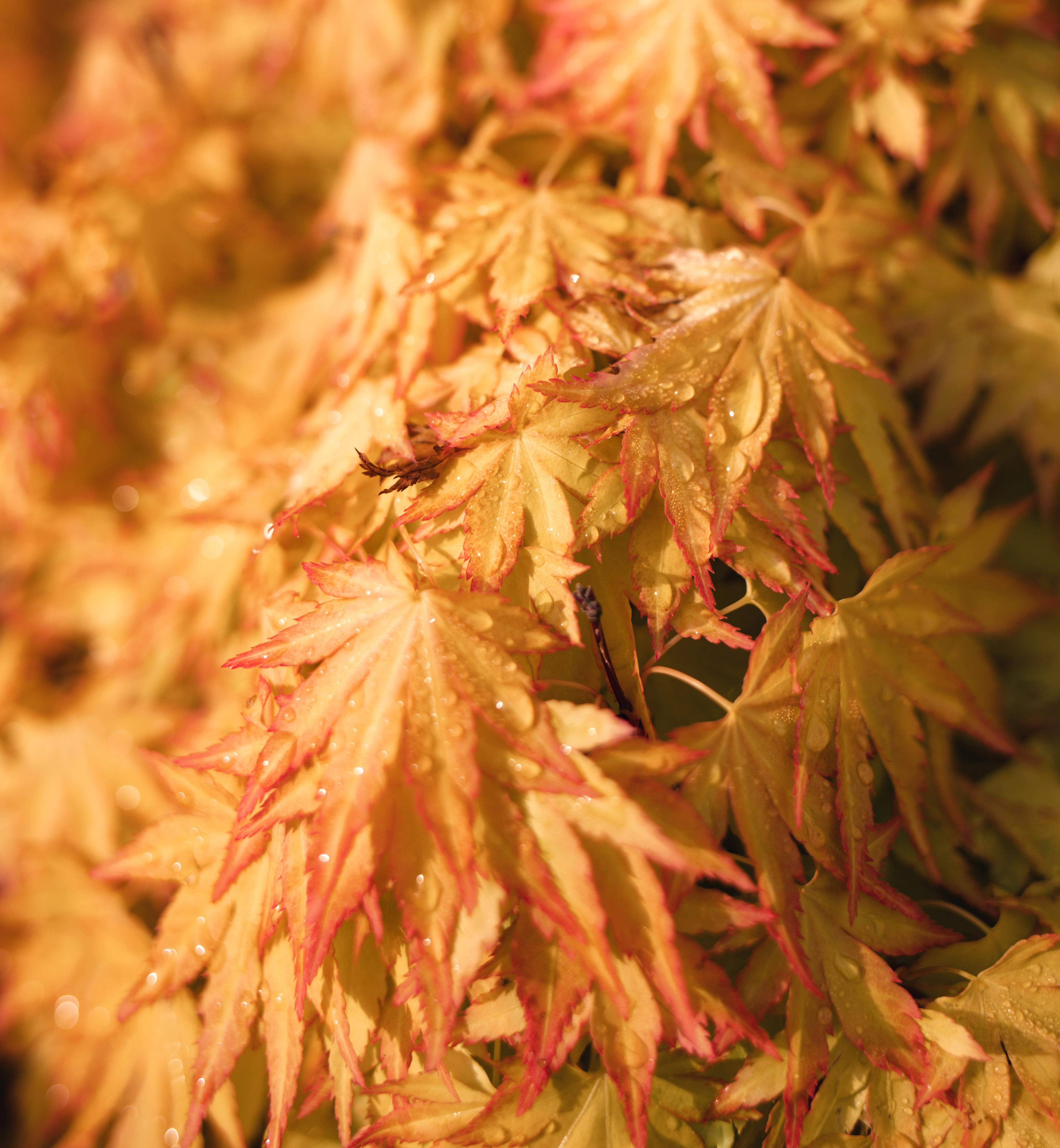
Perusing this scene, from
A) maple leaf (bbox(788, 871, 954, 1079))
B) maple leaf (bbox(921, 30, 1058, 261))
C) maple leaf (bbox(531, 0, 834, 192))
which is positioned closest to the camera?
maple leaf (bbox(788, 871, 954, 1079))

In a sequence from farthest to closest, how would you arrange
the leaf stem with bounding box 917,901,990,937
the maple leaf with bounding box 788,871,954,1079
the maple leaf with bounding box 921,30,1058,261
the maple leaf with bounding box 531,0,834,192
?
the maple leaf with bounding box 921,30,1058,261, the maple leaf with bounding box 531,0,834,192, the leaf stem with bounding box 917,901,990,937, the maple leaf with bounding box 788,871,954,1079

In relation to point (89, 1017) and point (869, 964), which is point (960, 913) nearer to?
point (869, 964)

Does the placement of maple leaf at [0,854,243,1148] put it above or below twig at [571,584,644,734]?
below

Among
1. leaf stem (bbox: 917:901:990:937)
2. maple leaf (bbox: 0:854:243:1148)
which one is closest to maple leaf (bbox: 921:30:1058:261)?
leaf stem (bbox: 917:901:990:937)

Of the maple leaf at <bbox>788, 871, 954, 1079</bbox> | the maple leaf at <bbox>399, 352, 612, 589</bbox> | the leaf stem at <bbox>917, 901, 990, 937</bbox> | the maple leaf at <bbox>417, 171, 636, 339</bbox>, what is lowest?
the leaf stem at <bbox>917, 901, 990, 937</bbox>

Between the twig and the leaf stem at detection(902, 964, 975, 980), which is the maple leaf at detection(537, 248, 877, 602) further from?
the leaf stem at detection(902, 964, 975, 980)

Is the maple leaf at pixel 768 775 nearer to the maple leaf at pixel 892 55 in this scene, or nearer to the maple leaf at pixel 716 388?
the maple leaf at pixel 716 388
